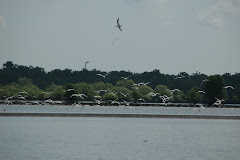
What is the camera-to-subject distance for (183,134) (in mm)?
71625

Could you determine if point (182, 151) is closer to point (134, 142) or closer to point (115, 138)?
point (134, 142)

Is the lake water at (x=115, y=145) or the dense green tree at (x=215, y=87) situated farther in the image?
the dense green tree at (x=215, y=87)

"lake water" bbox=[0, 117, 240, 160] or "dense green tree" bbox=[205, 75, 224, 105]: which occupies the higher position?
"dense green tree" bbox=[205, 75, 224, 105]

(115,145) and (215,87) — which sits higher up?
(215,87)

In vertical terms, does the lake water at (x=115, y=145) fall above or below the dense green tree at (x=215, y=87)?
below

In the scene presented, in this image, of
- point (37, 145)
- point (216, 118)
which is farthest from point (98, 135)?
point (216, 118)

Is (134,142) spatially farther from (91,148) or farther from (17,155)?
(17,155)

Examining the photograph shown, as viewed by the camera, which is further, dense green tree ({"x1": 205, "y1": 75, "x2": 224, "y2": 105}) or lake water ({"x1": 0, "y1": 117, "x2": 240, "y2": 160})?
dense green tree ({"x1": 205, "y1": 75, "x2": 224, "y2": 105})

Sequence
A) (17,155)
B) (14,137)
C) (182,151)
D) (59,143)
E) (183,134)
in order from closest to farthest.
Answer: (17,155), (182,151), (59,143), (14,137), (183,134)

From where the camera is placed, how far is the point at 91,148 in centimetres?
5141

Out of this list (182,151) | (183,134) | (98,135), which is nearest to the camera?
(182,151)

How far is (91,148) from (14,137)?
1488 cm

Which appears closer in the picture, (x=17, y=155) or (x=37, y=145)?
(x=17, y=155)

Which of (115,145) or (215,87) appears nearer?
(115,145)
